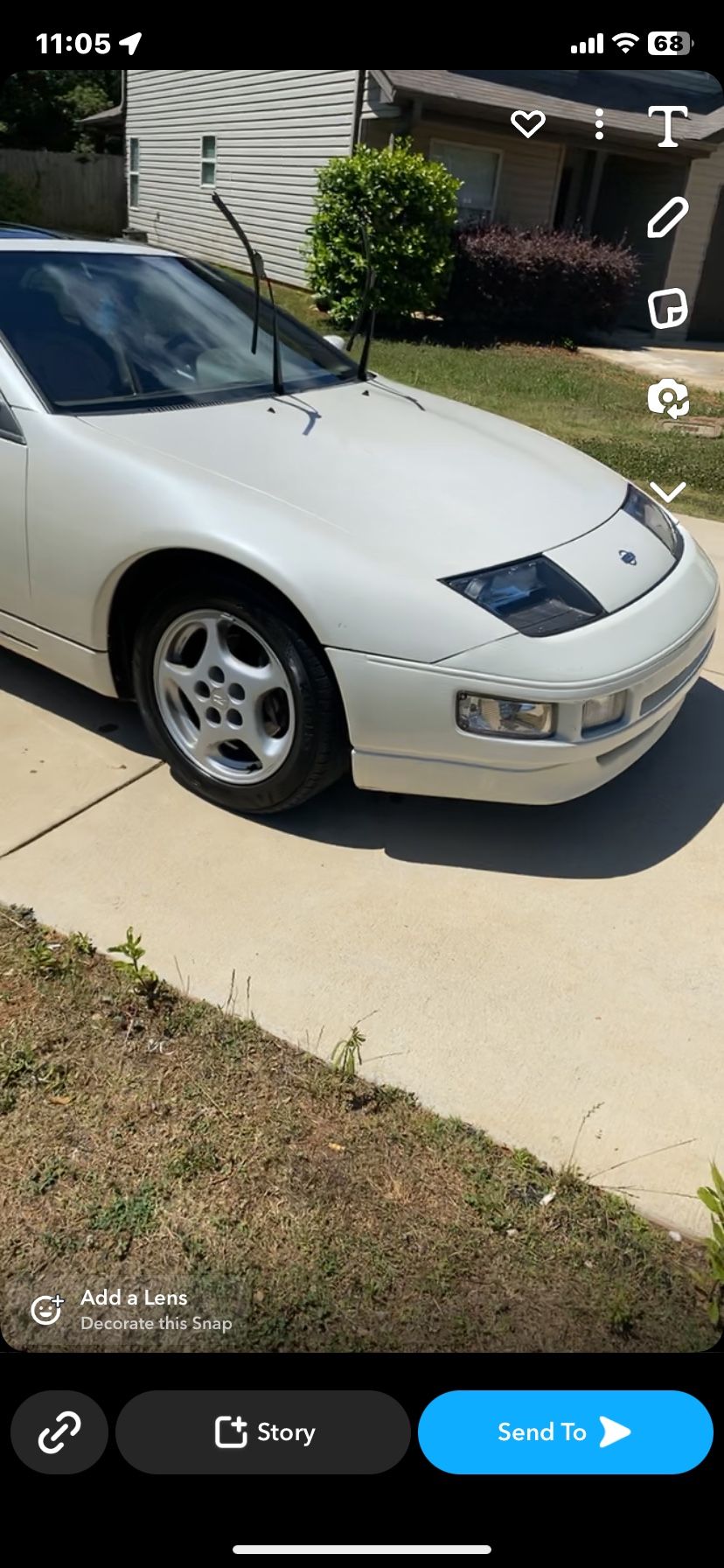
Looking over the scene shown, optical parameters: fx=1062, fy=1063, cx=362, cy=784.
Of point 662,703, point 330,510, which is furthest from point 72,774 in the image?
point 662,703

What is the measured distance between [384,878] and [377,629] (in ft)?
2.10

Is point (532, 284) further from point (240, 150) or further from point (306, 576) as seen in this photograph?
point (306, 576)

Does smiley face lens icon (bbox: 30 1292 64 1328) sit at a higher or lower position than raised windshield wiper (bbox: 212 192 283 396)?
lower

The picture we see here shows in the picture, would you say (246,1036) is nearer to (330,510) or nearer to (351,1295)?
(351,1295)

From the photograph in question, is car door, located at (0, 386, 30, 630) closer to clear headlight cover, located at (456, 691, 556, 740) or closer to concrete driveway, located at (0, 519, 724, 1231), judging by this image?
concrete driveway, located at (0, 519, 724, 1231)

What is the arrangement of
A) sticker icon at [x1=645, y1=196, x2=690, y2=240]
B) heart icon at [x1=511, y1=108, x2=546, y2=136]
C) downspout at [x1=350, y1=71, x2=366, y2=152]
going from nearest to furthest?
sticker icon at [x1=645, y1=196, x2=690, y2=240] → heart icon at [x1=511, y1=108, x2=546, y2=136] → downspout at [x1=350, y1=71, x2=366, y2=152]

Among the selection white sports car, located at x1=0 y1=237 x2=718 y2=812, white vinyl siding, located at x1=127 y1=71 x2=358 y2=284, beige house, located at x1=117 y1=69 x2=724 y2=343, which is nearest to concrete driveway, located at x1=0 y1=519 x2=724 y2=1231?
white sports car, located at x1=0 y1=237 x2=718 y2=812

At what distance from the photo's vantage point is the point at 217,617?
8.86ft

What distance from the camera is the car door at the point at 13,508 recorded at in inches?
113

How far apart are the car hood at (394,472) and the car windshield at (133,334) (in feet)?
0.49

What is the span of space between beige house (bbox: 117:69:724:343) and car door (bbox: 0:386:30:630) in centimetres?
1153

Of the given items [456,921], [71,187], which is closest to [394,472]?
[456,921]
